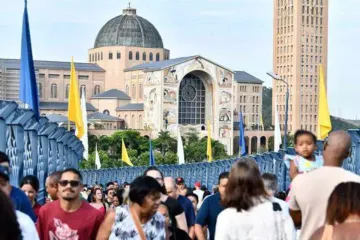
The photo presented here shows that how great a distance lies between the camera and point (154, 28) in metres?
145

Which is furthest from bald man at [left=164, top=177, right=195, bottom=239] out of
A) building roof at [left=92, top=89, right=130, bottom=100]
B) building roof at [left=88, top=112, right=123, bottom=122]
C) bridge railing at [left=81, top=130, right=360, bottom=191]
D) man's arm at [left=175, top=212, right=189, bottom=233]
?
building roof at [left=92, top=89, right=130, bottom=100]

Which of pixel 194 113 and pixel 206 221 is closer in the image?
pixel 206 221

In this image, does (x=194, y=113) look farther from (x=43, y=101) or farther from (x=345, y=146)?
(x=345, y=146)

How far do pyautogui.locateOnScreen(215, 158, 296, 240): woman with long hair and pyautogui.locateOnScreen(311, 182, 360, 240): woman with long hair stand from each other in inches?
60.4

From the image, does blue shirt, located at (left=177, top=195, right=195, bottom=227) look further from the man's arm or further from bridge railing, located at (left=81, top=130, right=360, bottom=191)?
bridge railing, located at (left=81, top=130, right=360, bottom=191)

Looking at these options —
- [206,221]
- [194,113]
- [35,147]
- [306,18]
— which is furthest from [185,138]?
[206,221]

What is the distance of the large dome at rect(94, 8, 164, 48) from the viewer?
141m

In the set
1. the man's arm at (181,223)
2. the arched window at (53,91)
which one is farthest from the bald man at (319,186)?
the arched window at (53,91)

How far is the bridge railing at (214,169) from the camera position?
15312mm

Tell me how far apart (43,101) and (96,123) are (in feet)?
41.6

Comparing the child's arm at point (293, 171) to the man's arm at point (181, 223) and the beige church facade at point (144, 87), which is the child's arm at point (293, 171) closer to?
the man's arm at point (181, 223)

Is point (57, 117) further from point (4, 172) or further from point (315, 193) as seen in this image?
point (315, 193)

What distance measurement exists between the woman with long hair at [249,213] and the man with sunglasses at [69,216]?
1047 millimetres

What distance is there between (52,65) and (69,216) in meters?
133
